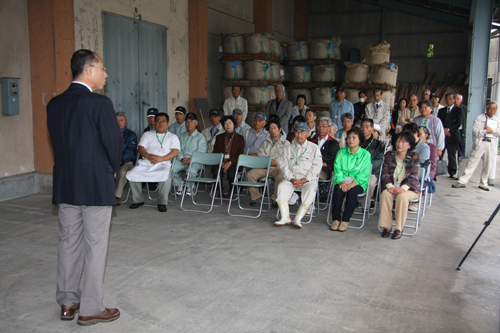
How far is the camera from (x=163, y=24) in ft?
31.1

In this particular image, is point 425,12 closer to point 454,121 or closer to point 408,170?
point 454,121

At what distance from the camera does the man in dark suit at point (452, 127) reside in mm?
9234

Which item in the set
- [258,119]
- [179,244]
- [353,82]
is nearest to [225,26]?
[353,82]

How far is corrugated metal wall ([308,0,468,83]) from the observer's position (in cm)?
1716

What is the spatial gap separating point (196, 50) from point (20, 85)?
4.24m

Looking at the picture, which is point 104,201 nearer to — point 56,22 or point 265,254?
point 265,254

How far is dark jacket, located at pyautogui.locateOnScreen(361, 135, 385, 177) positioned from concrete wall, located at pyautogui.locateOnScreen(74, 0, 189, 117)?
4.77m

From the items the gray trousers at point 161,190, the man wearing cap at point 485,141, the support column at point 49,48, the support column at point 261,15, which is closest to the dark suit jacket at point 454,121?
the man wearing cap at point 485,141

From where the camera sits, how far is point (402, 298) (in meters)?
3.63

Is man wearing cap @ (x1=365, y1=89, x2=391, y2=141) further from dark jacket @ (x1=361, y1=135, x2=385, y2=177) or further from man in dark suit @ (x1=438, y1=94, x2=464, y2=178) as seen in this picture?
dark jacket @ (x1=361, y1=135, x2=385, y2=177)

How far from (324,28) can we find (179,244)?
1535cm

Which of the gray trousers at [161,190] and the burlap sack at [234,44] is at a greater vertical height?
the burlap sack at [234,44]

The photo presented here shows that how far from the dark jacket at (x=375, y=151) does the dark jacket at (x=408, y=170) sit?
64 cm

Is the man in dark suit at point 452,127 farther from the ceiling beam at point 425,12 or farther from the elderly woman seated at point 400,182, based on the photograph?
the ceiling beam at point 425,12
